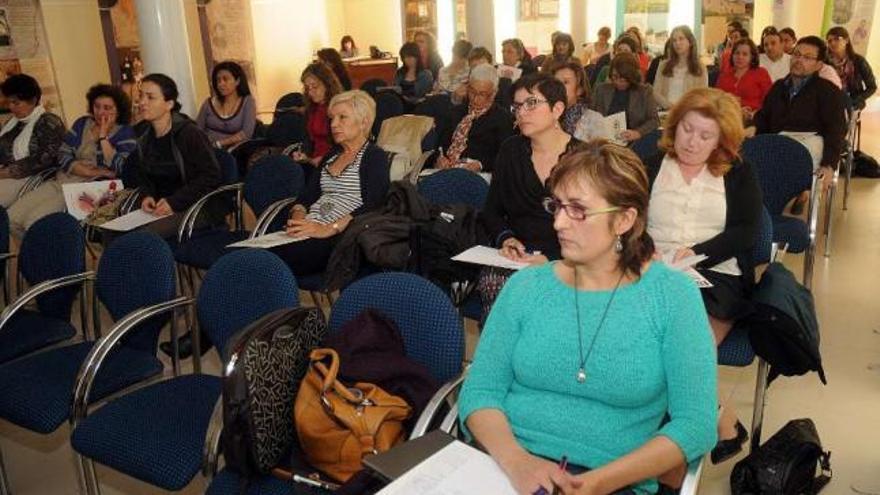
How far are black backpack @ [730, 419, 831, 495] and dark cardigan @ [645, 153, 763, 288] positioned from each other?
1.78 feet

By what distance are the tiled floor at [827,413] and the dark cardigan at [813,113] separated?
36.2 inches

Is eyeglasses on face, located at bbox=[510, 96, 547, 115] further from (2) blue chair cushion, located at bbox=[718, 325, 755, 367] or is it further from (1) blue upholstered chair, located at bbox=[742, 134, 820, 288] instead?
Answer: (1) blue upholstered chair, located at bbox=[742, 134, 820, 288]

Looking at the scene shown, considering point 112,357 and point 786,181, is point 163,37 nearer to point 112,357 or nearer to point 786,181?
point 112,357

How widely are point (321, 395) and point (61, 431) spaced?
2.02m

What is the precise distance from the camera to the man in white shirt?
7199mm

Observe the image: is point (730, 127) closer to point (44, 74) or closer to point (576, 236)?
point (576, 236)

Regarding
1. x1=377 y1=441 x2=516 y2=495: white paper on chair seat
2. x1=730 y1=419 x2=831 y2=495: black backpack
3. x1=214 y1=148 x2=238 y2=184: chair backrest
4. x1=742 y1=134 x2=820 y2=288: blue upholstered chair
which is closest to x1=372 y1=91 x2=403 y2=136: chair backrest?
x1=214 y1=148 x2=238 y2=184: chair backrest

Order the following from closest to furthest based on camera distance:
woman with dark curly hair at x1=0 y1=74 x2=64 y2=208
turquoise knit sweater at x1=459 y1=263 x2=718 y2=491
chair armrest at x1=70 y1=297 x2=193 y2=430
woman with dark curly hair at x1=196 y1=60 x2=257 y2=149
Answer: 1. turquoise knit sweater at x1=459 y1=263 x2=718 y2=491
2. chair armrest at x1=70 y1=297 x2=193 y2=430
3. woman with dark curly hair at x1=0 y1=74 x2=64 y2=208
4. woman with dark curly hair at x1=196 y1=60 x2=257 y2=149

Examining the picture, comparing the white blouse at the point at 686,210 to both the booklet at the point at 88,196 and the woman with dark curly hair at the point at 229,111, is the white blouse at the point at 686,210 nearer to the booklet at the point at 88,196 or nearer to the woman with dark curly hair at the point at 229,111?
the booklet at the point at 88,196

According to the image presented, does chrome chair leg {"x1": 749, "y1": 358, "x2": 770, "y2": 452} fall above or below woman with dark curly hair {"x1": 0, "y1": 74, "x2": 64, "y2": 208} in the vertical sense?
below

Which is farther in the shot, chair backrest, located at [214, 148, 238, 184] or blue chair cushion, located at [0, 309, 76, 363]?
chair backrest, located at [214, 148, 238, 184]

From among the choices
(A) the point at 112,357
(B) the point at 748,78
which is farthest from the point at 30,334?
(B) the point at 748,78

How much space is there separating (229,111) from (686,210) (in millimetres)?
4163

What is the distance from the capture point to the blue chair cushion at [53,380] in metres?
2.43
